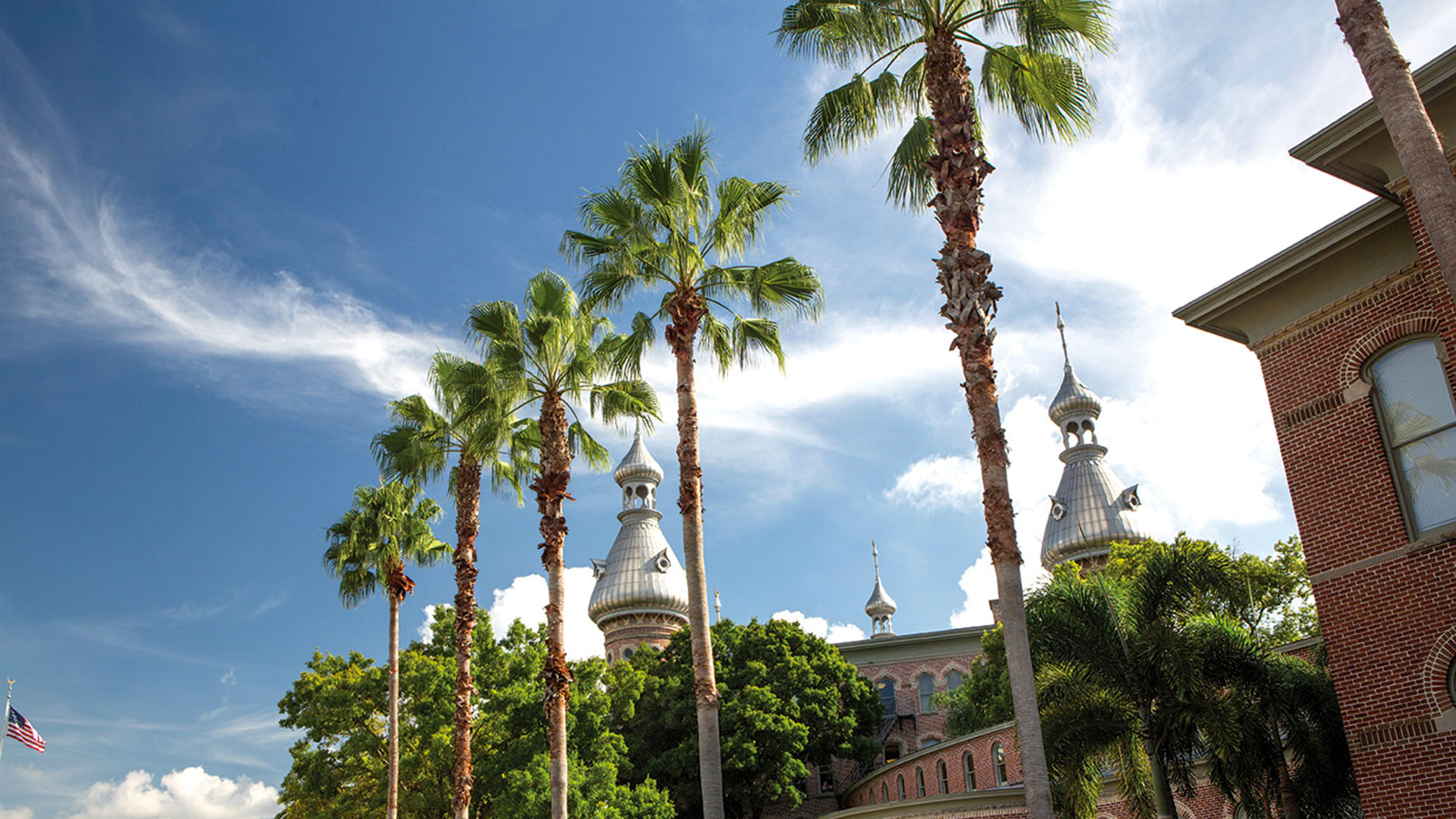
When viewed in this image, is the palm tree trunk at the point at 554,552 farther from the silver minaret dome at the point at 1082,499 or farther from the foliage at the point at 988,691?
the silver minaret dome at the point at 1082,499

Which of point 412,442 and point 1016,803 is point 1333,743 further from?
point 412,442

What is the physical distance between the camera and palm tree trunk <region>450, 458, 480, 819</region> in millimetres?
23453

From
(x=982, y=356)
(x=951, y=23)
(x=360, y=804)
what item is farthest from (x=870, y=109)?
(x=360, y=804)

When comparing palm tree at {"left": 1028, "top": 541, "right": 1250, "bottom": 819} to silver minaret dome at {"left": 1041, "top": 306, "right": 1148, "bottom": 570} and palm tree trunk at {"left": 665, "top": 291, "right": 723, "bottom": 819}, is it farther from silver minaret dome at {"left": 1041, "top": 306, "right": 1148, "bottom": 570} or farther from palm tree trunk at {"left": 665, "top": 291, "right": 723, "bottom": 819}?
silver minaret dome at {"left": 1041, "top": 306, "right": 1148, "bottom": 570}

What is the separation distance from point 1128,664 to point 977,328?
7.80 m

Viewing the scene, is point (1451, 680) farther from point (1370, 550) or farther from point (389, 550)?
point (389, 550)

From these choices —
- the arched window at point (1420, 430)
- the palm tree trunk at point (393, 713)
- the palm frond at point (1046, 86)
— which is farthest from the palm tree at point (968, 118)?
the palm tree trunk at point (393, 713)

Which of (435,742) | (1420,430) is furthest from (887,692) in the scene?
(1420,430)

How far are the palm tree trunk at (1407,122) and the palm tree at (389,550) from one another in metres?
24.2

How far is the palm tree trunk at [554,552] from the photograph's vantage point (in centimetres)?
2011

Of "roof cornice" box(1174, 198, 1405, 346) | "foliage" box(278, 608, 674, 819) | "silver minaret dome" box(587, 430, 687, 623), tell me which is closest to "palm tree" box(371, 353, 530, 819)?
"foliage" box(278, 608, 674, 819)

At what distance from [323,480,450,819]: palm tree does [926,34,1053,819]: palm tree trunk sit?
19614 millimetres

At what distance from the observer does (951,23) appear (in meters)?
15.5

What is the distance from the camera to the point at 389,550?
30750 mm
